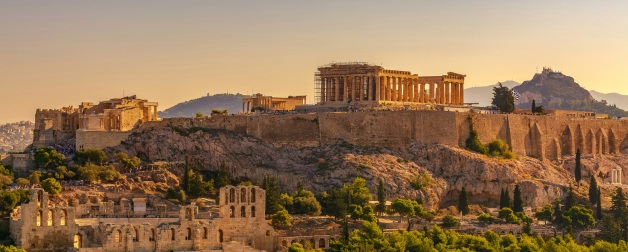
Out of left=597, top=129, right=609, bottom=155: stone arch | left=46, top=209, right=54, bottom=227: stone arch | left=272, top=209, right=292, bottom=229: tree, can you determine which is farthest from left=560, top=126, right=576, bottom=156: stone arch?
left=46, top=209, right=54, bottom=227: stone arch

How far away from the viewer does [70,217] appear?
73000 millimetres

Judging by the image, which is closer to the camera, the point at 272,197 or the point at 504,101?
the point at 272,197

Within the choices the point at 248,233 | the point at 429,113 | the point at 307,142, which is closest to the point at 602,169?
the point at 429,113

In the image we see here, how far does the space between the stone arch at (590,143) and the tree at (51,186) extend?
53.7 m

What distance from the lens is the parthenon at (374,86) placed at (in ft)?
354

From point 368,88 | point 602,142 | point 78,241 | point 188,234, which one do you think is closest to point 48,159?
point 78,241

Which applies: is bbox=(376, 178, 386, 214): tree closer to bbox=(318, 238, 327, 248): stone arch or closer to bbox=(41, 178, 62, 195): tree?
bbox=(318, 238, 327, 248): stone arch

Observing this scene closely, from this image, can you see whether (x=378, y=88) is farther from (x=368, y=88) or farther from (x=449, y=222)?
(x=449, y=222)

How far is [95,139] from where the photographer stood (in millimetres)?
94875

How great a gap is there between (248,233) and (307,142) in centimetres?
2423

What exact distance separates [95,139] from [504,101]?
38854 millimetres

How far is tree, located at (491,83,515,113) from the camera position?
116 m

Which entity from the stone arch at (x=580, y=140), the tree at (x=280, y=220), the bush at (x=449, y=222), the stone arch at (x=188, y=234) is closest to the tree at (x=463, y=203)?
the bush at (x=449, y=222)

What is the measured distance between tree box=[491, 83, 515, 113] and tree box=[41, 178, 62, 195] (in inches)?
1823
